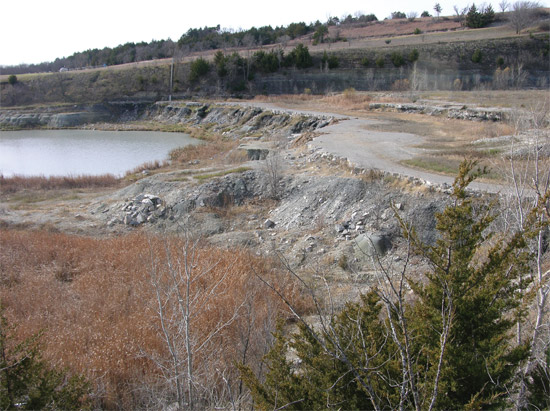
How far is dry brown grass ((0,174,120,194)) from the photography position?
71.2 feet

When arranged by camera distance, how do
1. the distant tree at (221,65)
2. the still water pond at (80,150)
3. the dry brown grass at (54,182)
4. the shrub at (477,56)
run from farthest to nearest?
the distant tree at (221,65) → the shrub at (477,56) → the still water pond at (80,150) → the dry brown grass at (54,182)

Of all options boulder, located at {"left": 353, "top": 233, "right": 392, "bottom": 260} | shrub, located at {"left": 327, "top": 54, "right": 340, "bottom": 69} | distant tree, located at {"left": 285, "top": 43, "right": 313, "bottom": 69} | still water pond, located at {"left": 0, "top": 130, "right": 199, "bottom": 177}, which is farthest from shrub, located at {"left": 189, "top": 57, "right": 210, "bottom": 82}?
boulder, located at {"left": 353, "top": 233, "right": 392, "bottom": 260}

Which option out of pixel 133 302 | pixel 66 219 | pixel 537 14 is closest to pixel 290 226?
pixel 133 302

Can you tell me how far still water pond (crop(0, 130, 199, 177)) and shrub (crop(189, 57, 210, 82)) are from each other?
16787mm

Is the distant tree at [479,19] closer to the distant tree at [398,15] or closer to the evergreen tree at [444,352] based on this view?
the distant tree at [398,15]

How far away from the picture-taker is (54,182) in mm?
22406

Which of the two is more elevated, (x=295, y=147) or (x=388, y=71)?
(x=388, y=71)

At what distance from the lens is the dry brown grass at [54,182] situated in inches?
854

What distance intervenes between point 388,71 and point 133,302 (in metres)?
53.3

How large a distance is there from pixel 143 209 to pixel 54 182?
945 cm

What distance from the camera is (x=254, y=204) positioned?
52.8ft

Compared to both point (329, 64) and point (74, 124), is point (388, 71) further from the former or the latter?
point (74, 124)

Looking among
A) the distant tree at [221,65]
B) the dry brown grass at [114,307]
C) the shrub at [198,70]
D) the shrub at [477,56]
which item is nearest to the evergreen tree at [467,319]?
the dry brown grass at [114,307]

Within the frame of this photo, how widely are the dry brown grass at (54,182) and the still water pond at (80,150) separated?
7.61 ft
